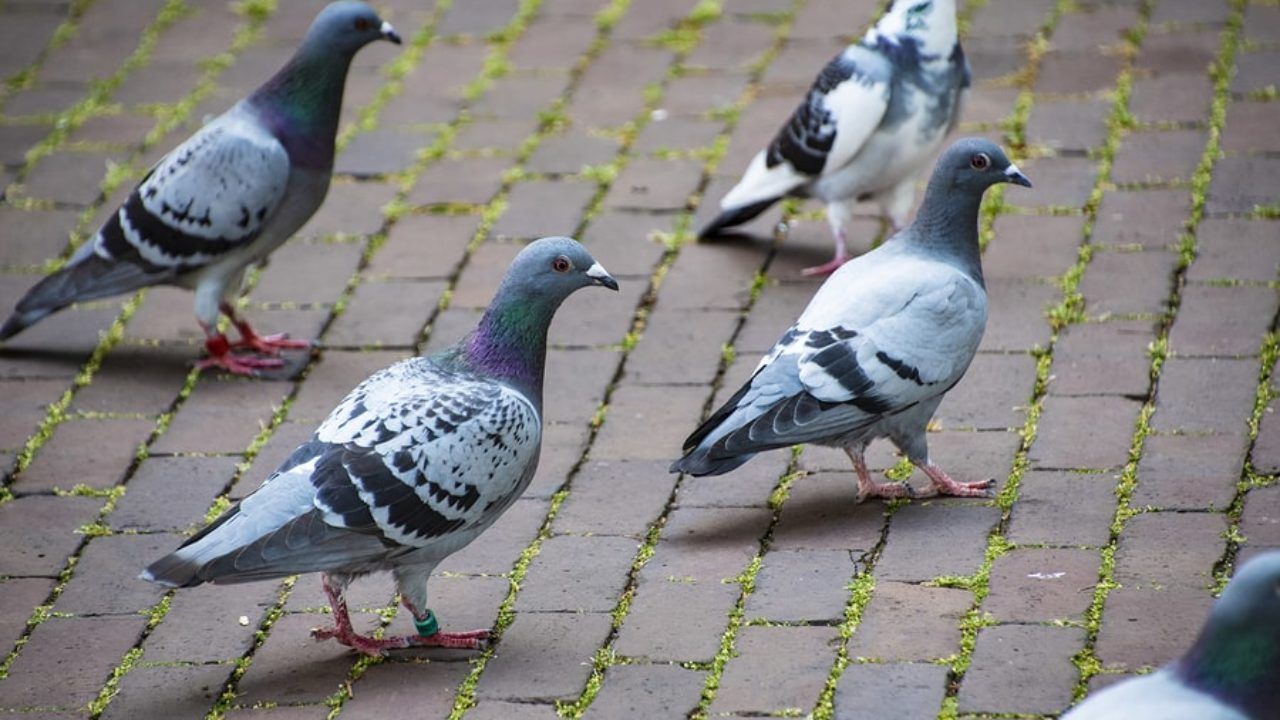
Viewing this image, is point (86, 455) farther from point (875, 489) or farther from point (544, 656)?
point (875, 489)

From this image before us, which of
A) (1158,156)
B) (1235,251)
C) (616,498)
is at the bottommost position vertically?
(1158,156)

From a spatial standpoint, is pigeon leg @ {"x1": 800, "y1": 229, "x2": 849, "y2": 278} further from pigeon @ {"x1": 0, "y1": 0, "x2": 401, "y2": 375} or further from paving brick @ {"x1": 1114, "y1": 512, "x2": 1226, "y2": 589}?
paving brick @ {"x1": 1114, "y1": 512, "x2": 1226, "y2": 589}

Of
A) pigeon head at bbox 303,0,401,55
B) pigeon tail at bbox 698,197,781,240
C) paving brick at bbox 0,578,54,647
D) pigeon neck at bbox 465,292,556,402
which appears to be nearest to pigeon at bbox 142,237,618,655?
pigeon neck at bbox 465,292,556,402

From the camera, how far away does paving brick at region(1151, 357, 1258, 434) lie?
17.8 ft

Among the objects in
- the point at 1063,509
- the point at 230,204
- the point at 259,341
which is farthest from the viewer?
the point at 259,341

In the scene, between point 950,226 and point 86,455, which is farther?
point 86,455

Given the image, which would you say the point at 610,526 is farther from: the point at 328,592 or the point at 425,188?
the point at 425,188

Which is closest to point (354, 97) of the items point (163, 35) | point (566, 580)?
point (163, 35)

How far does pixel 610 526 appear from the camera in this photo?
5.16 metres

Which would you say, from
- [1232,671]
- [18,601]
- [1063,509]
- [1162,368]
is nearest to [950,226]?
[1063,509]

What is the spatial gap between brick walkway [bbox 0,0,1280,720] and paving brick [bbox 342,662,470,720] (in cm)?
1

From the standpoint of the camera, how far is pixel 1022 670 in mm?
4281

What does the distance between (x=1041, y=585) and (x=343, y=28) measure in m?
3.16

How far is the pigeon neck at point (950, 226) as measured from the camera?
5.28 m
